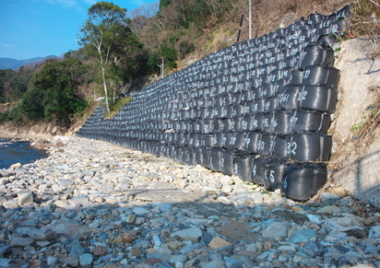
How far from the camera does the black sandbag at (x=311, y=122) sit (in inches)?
204

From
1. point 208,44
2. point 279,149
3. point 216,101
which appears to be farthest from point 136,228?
point 208,44

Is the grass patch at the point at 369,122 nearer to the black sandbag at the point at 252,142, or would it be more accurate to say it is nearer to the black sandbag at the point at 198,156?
the black sandbag at the point at 252,142

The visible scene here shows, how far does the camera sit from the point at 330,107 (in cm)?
533

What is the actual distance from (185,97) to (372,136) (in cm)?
932

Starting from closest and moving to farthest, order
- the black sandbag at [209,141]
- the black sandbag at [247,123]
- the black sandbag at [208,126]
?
the black sandbag at [247,123], the black sandbag at [209,141], the black sandbag at [208,126]

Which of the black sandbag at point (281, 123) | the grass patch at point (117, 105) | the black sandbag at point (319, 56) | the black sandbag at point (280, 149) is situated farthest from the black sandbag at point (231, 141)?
the grass patch at point (117, 105)

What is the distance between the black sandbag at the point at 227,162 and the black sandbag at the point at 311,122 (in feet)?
4.79

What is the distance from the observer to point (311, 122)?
5.18m

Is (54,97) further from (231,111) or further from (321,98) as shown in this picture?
(321,98)

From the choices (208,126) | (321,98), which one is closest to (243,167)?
(321,98)

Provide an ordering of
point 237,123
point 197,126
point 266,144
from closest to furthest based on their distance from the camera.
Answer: point 266,144 < point 237,123 < point 197,126

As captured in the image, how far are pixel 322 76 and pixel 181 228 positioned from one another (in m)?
3.91

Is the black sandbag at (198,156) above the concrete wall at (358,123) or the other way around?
the other way around

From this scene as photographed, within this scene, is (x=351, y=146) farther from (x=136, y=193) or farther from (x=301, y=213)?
(x=136, y=193)
